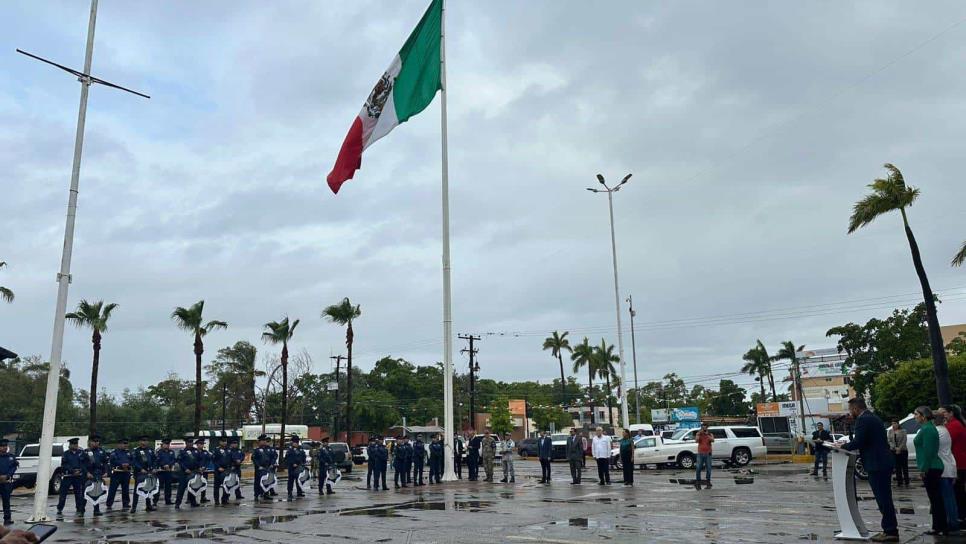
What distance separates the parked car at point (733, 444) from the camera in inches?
1277

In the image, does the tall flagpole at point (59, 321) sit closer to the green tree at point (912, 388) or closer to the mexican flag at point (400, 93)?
the mexican flag at point (400, 93)

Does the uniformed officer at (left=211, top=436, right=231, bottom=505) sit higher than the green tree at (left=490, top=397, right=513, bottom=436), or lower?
lower

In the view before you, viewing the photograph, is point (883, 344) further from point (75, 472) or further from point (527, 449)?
point (75, 472)

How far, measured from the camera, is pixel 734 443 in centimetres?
3278

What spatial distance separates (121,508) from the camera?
18.7 metres

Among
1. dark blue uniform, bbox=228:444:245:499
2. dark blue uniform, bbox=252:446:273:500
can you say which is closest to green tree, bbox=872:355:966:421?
dark blue uniform, bbox=252:446:273:500

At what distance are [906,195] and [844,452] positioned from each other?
74.7 ft

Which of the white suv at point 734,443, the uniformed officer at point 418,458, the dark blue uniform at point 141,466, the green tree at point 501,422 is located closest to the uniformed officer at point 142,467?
the dark blue uniform at point 141,466

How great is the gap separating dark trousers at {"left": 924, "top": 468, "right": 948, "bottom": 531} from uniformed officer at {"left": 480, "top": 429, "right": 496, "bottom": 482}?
15434 mm

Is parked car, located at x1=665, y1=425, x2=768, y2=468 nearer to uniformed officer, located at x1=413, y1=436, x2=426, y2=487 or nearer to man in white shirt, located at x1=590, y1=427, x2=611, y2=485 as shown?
man in white shirt, located at x1=590, y1=427, x2=611, y2=485

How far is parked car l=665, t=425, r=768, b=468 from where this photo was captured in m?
32.4

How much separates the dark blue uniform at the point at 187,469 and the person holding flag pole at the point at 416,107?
699 cm

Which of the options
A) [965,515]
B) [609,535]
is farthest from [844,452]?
[609,535]

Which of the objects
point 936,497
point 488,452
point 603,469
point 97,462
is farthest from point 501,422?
point 936,497
